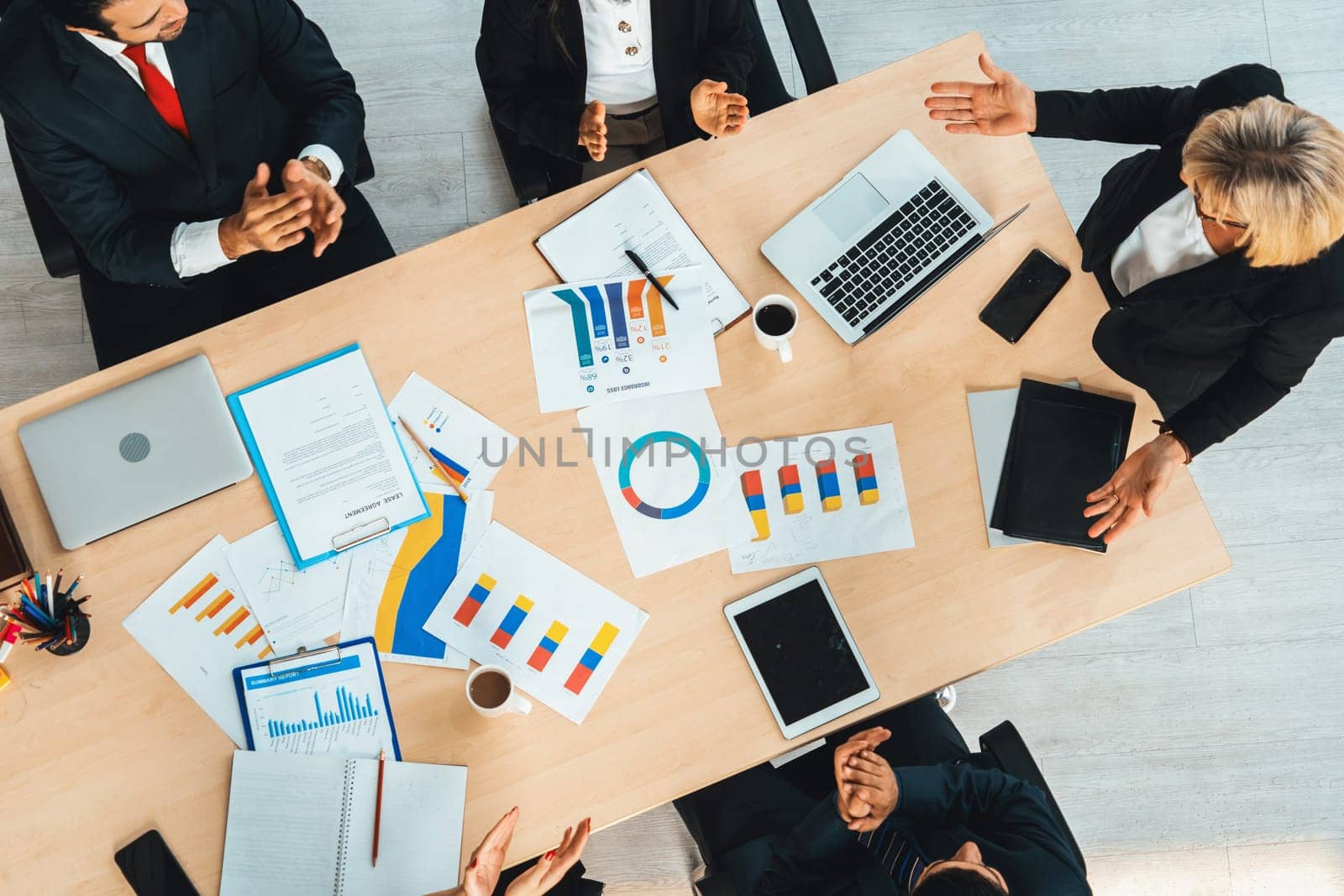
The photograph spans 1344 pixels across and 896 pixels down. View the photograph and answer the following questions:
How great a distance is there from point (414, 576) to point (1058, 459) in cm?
116

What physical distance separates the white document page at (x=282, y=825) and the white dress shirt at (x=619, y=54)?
1464 millimetres

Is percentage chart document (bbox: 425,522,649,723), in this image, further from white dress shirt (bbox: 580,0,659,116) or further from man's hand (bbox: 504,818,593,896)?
white dress shirt (bbox: 580,0,659,116)

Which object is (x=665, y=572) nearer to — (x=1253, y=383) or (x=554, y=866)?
(x=554, y=866)

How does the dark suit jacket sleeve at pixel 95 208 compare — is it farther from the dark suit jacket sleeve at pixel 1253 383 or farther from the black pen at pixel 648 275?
the dark suit jacket sleeve at pixel 1253 383

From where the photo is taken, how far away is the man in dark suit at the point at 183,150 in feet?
5.17

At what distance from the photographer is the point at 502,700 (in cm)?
151

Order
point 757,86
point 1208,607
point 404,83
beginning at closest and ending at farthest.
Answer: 1. point 757,86
2. point 1208,607
3. point 404,83

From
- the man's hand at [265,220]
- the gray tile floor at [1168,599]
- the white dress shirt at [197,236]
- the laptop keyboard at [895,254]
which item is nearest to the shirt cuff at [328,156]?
the white dress shirt at [197,236]

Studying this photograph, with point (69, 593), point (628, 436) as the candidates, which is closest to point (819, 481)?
point (628, 436)

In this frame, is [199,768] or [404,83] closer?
[199,768]

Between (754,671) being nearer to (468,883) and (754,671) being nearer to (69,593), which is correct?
(468,883)

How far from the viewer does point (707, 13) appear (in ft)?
6.08

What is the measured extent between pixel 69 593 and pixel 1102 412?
182 centimetres

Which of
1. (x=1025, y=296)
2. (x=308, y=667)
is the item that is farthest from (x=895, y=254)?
(x=308, y=667)
